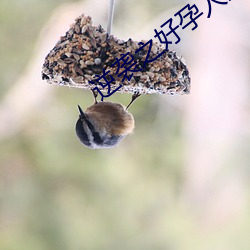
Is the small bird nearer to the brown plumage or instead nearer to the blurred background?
the brown plumage

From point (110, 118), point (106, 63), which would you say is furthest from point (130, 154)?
point (106, 63)

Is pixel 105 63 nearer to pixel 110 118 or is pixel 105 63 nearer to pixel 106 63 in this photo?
pixel 106 63

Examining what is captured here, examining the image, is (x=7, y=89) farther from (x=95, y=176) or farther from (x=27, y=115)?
(x=95, y=176)

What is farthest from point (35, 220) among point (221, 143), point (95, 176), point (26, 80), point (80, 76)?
point (80, 76)

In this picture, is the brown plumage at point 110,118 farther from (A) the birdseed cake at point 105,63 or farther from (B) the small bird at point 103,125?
(A) the birdseed cake at point 105,63

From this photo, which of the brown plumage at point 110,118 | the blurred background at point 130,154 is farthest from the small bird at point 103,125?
the blurred background at point 130,154

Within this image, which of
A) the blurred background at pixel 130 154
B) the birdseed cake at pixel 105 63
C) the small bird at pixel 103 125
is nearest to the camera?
the birdseed cake at pixel 105 63
